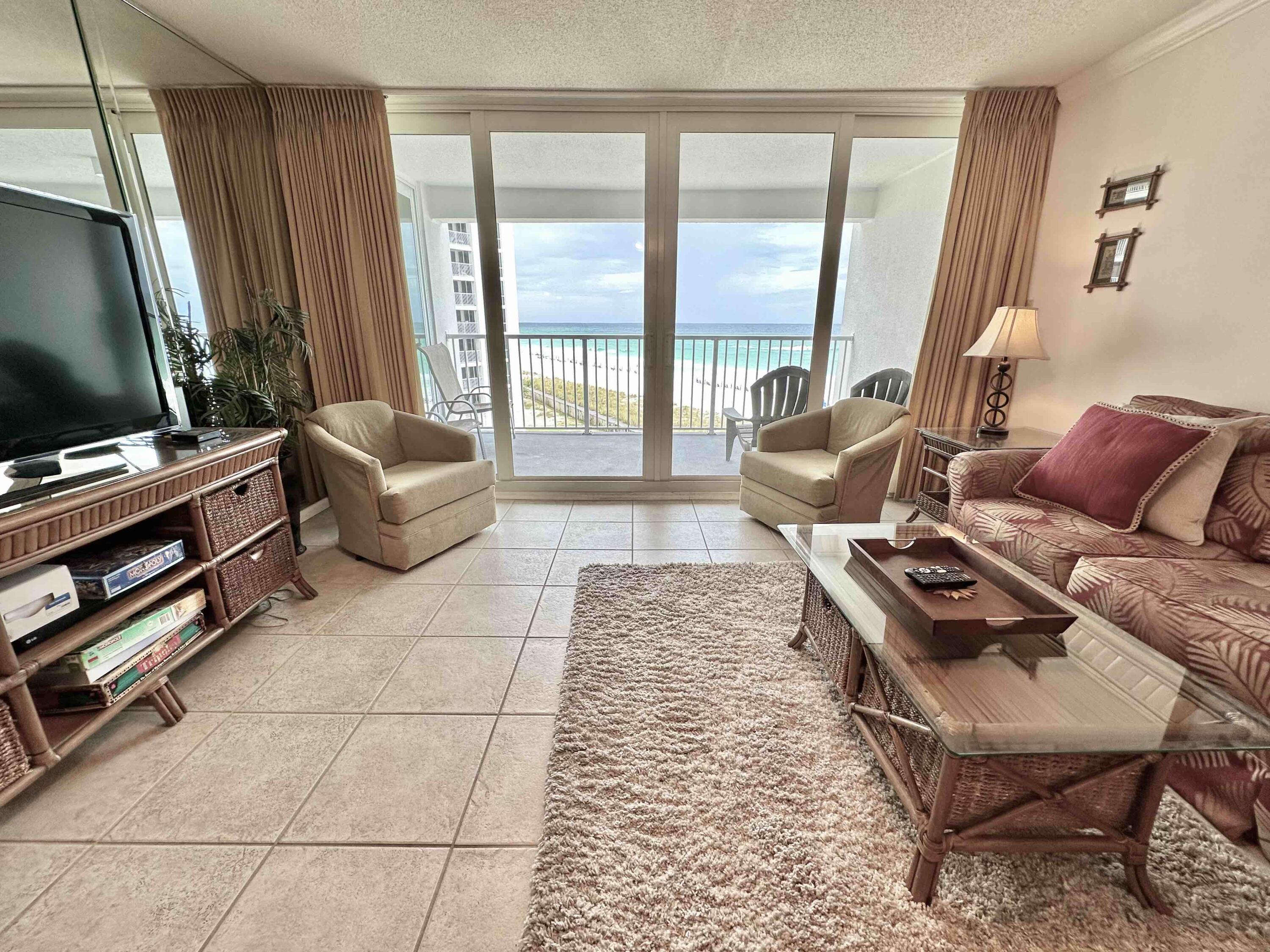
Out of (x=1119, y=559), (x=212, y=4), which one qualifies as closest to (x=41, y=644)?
(x=212, y=4)

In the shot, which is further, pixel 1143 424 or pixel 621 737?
pixel 1143 424

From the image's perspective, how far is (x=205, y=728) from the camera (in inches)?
61.1

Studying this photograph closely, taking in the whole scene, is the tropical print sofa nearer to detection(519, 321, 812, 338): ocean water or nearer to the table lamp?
the table lamp

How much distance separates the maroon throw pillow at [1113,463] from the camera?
1.76m

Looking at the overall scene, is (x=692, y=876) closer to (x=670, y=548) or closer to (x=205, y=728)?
(x=205, y=728)

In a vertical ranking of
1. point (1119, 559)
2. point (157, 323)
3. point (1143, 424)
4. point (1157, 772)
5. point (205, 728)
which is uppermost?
point (157, 323)

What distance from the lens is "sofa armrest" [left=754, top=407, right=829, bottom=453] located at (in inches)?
122

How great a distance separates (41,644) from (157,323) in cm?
129

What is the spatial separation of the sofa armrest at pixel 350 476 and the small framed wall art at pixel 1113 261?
3656 mm

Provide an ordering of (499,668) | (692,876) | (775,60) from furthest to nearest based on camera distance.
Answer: (775,60)
(499,668)
(692,876)

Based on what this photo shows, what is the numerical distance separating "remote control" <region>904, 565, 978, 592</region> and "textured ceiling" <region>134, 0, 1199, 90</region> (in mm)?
2267

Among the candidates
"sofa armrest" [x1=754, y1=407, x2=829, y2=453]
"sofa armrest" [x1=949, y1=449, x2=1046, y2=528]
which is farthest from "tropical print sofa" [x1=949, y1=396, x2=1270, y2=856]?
"sofa armrest" [x1=754, y1=407, x2=829, y2=453]

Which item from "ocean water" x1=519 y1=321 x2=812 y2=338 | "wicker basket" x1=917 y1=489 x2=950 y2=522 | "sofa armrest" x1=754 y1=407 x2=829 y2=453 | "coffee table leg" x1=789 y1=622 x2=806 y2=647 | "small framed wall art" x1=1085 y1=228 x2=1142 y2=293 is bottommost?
"coffee table leg" x1=789 y1=622 x2=806 y2=647

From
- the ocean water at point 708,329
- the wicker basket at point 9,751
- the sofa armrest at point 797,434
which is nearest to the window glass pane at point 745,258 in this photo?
the ocean water at point 708,329
